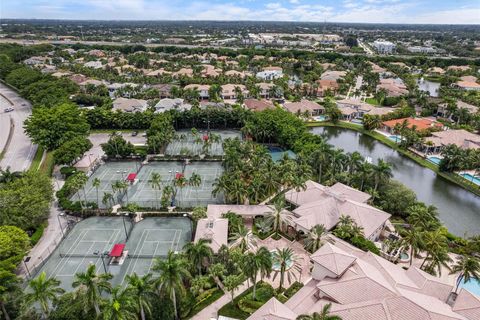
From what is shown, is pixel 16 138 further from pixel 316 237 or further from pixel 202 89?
pixel 316 237

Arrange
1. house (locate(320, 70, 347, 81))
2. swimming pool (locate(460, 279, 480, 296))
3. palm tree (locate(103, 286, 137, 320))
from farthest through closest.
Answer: house (locate(320, 70, 347, 81)) → swimming pool (locate(460, 279, 480, 296)) → palm tree (locate(103, 286, 137, 320))

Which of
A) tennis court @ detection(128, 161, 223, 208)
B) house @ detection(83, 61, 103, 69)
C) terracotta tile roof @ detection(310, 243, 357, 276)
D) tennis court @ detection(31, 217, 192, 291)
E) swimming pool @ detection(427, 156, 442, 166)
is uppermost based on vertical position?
house @ detection(83, 61, 103, 69)

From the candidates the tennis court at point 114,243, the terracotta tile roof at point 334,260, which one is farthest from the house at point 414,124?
the tennis court at point 114,243

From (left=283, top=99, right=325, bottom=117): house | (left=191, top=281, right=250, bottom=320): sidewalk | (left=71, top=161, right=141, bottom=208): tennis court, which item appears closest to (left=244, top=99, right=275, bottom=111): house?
(left=283, top=99, right=325, bottom=117): house

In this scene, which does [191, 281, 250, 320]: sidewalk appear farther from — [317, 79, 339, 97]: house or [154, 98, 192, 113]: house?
[317, 79, 339, 97]: house

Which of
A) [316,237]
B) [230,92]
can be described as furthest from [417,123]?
[316,237]

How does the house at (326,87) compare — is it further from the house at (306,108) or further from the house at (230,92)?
the house at (230,92)

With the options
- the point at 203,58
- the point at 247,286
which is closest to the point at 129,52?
the point at 203,58
